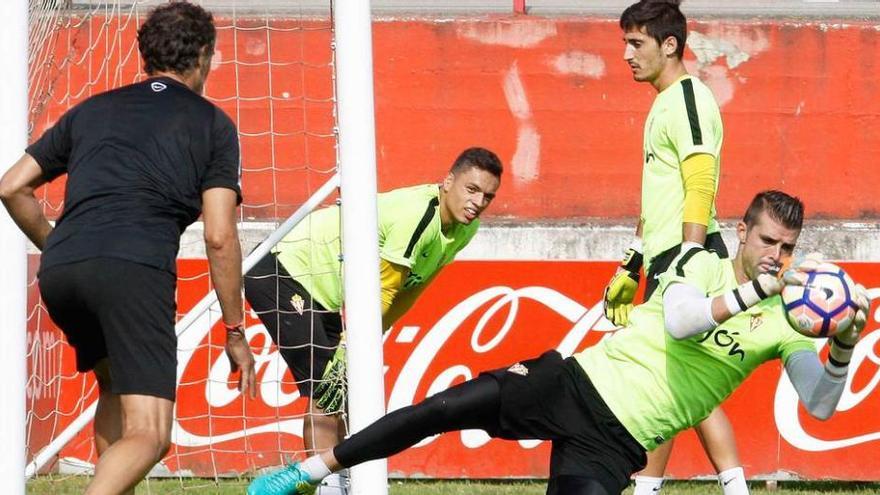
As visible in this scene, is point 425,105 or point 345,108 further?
point 425,105

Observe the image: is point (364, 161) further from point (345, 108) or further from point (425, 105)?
point (425, 105)

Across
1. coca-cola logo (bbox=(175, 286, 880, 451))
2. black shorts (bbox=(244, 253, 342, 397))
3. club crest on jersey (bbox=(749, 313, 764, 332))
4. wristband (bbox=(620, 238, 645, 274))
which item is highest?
club crest on jersey (bbox=(749, 313, 764, 332))

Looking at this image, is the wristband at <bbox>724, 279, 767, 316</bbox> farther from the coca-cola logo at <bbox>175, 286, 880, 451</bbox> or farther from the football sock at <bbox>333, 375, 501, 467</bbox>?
the coca-cola logo at <bbox>175, 286, 880, 451</bbox>

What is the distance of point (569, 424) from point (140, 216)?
1701 millimetres

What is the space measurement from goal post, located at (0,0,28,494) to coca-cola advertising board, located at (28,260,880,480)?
9.52 feet

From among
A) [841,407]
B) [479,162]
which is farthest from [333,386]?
[841,407]

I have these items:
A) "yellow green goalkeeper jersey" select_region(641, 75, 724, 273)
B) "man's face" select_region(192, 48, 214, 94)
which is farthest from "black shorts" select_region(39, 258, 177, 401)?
"yellow green goalkeeper jersey" select_region(641, 75, 724, 273)

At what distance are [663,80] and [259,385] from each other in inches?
137

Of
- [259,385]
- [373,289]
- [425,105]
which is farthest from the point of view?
[425,105]

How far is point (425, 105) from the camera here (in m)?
11.7

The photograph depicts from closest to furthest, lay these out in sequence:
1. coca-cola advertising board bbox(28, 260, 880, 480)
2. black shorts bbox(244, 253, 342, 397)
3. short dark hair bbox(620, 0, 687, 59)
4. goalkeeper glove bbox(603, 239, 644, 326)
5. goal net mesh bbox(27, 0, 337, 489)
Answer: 1. short dark hair bbox(620, 0, 687, 59)
2. goalkeeper glove bbox(603, 239, 644, 326)
3. black shorts bbox(244, 253, 342, 397)
4. goal net mesh bbox(27, 0, 337, 489)
5. coca-cola advertising board bbox(28, 260, 880, 480)

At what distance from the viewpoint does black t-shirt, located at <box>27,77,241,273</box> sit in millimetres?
4707

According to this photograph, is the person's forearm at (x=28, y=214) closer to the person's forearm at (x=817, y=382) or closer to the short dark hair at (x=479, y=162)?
the short dark hair at (x=479, y=162)

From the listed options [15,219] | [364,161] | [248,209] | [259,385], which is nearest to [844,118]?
[248,209]
